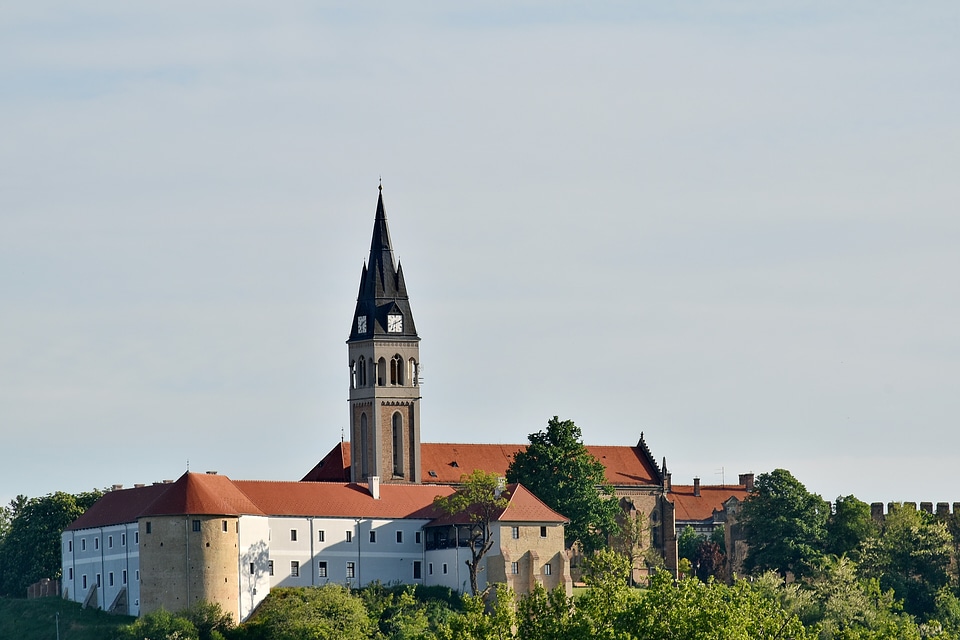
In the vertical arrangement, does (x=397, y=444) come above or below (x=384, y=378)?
below

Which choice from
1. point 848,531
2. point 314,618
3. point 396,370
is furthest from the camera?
point 396,370

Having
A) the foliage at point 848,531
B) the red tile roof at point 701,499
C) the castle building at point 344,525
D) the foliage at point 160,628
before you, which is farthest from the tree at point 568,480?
the red tile roof at point 701,499

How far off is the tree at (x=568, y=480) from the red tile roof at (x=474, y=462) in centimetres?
1085

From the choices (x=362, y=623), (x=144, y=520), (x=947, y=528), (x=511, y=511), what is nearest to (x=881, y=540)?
(x=947, y=528)

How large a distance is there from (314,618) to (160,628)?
8038 mm

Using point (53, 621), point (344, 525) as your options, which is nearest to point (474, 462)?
point (344, 525)

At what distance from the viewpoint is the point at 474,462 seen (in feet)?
476

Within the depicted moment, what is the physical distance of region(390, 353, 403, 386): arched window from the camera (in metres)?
140

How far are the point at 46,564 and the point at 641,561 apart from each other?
38207 millimetres

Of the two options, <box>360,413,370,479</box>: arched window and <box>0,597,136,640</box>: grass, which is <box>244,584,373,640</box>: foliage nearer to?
<box>0,597,136,640</box>: grass

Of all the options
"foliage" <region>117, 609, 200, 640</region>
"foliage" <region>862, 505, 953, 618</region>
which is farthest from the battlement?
"foliage" <region>117, 609, 200, 640</region>

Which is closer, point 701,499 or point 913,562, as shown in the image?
point 913,562

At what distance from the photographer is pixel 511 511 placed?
403 ft

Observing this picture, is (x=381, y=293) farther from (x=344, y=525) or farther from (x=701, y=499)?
(x=701, y=499)
